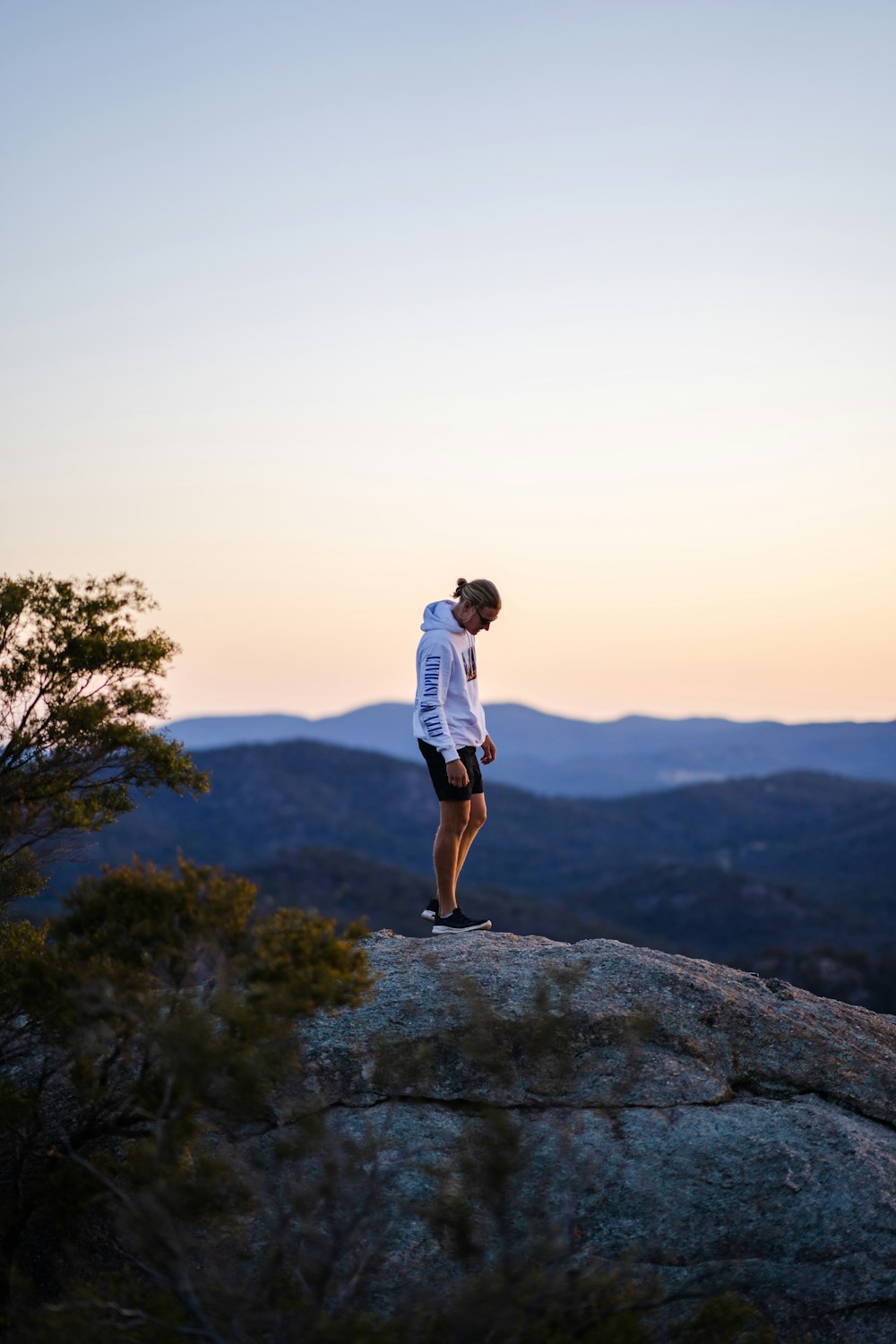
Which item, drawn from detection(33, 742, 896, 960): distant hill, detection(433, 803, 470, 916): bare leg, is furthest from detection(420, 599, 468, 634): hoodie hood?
detection(33, 742, 896, 960): distant hill

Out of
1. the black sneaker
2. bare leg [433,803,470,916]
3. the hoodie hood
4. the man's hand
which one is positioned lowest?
the black sneaker

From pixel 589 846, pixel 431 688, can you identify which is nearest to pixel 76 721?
pixel 431 688

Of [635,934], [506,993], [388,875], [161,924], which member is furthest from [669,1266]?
[388,875]

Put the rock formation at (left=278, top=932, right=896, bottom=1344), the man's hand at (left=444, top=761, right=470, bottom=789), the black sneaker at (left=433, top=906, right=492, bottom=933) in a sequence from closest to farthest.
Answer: the rock formation at (left=278, top=932, right=896, bottom=1344) < the man's hand at (left=444, top=761, right=470, bottom=789) < the black sneaker at (left=433, top=906, right=492, bottom=933)

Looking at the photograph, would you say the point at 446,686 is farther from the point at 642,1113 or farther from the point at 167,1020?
the point at 167,1020

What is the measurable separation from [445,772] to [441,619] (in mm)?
1303

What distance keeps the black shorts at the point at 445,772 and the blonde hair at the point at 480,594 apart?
126 cm

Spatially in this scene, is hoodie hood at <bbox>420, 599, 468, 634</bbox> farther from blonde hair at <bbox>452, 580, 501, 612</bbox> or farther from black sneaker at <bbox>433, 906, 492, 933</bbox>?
black sneaker at <bbox>433, 906, 492, 933</bbox>

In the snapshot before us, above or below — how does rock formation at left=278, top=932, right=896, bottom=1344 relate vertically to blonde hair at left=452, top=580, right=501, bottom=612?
below

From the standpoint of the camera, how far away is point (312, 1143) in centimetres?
586

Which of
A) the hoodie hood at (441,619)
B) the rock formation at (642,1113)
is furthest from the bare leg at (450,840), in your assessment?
the hoodie hood at (441,619)

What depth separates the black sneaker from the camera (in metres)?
10.1

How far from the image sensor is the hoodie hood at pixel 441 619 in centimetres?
967

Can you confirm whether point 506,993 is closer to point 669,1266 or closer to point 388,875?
point 669,1266
